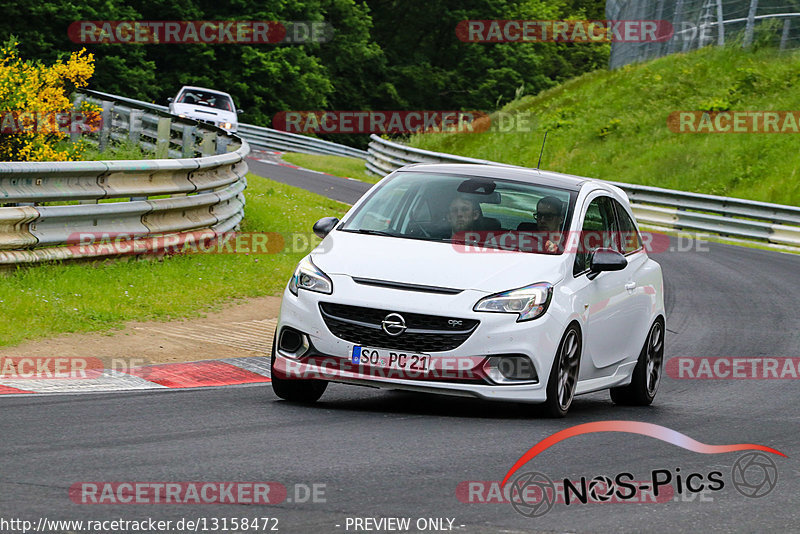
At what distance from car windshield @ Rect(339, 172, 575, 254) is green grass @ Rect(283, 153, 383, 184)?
2570 centimetres

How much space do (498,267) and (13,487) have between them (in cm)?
377

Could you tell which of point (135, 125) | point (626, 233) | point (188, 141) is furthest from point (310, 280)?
point (135, 125)

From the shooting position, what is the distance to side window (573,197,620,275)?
29.8ft

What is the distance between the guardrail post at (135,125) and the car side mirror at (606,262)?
1357cm

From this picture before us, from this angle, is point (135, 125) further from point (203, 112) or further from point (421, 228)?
point (421, 228)

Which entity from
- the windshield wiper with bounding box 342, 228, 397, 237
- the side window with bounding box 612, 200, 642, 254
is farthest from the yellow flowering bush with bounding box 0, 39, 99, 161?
the side window with bounding box 612, 200, 642, 254

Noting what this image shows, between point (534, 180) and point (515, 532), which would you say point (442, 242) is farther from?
point (515, 532)

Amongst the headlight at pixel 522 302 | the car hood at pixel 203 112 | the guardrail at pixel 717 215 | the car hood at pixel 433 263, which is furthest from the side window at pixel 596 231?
the car hood at pixel 203 112

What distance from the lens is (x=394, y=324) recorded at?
797 cm

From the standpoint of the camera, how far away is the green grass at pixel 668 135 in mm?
34500

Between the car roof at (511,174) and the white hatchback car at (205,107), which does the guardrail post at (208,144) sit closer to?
the car roof at (511,174)

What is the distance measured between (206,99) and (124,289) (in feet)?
77.7

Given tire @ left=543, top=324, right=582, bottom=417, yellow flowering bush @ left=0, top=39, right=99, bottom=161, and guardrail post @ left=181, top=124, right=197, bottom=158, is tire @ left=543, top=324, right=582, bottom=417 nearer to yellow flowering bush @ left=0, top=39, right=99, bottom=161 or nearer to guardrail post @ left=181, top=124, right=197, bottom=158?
yellow flowering bush @ left=0, top=39, right=99, bottom=161

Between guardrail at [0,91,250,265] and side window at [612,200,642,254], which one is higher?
side window at [612,200,642,254]
